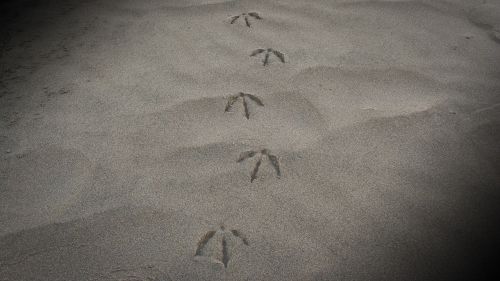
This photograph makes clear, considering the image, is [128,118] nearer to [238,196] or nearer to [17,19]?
[238,196]

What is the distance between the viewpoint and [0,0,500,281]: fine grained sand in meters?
0.85

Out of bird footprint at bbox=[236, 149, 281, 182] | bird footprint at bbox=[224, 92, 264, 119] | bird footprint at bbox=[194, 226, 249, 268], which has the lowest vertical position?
bird footprint at bbox=[194, 226, 249, 268]

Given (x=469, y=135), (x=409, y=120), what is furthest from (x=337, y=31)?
(x=469, y=135)

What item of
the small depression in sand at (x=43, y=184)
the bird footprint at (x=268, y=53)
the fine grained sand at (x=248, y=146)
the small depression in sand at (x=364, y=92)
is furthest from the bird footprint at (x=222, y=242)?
the bird footprint at (x=268, y=53)

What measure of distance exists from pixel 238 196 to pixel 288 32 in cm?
88

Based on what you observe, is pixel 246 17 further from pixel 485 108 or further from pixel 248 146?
pixel 485 108

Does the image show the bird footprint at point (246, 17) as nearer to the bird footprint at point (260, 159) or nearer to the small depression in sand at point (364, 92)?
the small depression in sand at point (364, 92)

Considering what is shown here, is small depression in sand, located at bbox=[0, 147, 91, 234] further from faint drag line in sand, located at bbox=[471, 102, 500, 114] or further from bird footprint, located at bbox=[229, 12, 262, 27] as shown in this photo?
faint drag line in sand, located at bbox=[471, 102, 500, 114]

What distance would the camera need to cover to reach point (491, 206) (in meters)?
0.93

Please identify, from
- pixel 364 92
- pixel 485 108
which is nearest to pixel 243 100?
pixel 364 92

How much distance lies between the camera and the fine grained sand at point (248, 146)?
0.85 meters

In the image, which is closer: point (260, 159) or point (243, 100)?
point (260, 159)

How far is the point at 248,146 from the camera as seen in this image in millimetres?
1069

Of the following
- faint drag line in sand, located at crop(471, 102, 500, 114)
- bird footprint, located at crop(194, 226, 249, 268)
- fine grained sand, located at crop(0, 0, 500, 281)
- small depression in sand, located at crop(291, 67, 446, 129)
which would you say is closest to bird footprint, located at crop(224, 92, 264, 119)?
fine grained sand, located at crop(0, 0, 500, 281)
